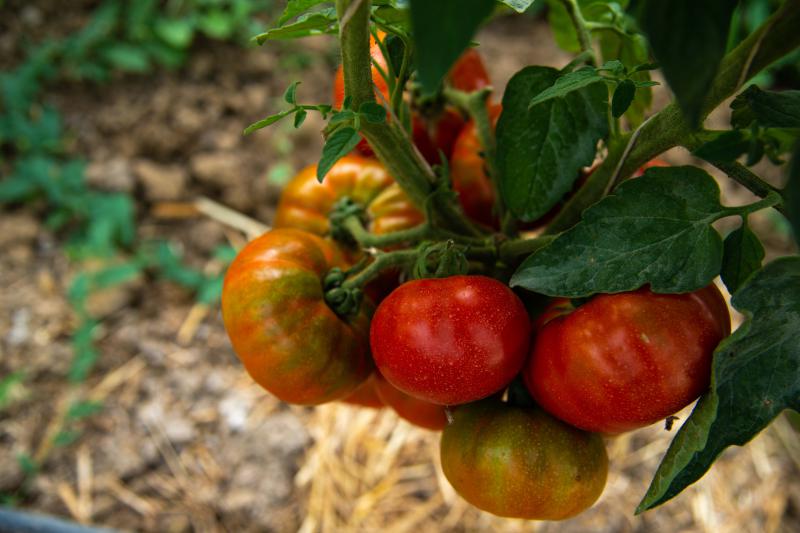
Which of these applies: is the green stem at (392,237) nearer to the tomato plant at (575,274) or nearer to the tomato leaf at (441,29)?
the tomato plant at (575,274)

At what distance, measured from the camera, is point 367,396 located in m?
0.79

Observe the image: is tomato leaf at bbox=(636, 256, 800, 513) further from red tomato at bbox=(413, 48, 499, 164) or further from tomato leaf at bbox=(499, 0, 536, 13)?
red tomato at bbox=(413, 48, 499, 164)

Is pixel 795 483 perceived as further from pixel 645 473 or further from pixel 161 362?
pixel 161 362

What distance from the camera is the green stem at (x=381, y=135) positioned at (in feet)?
1.55

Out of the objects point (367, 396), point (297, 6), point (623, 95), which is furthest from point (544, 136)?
point (367, 396)

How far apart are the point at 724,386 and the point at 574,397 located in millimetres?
105

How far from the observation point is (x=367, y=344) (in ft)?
2.16

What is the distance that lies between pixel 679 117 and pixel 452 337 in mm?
218

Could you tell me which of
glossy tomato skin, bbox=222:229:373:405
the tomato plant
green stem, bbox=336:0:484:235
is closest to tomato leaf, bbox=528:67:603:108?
the tomato plant

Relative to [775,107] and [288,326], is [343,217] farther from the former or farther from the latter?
[775,107]

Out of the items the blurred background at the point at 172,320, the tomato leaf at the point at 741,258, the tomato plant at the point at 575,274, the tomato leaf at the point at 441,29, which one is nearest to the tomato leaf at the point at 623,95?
the tomato plant at the point at 575,274

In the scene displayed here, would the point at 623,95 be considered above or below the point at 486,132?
above

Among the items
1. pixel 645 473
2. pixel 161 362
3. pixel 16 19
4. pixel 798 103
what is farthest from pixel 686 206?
pixel 16 19

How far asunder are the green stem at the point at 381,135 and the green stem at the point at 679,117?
9cm
